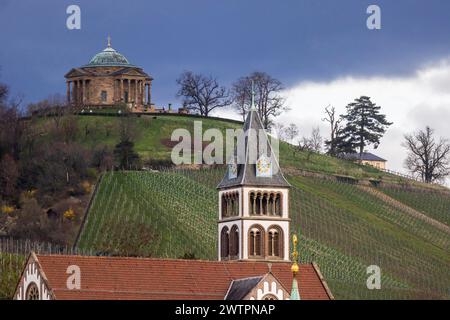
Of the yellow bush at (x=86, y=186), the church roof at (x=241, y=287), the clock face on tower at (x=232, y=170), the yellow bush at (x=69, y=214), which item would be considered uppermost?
the clock face on tower at (x=232, y=170)

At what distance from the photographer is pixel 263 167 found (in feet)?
376

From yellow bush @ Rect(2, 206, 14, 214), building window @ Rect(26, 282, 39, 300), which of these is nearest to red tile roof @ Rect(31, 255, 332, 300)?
building window @ Rect(26, 282, 39, 300)

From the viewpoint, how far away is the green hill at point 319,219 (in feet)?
451

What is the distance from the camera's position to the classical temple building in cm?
9581

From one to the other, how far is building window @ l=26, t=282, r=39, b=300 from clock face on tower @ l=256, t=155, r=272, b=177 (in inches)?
861

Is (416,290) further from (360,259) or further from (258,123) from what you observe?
(258,123)

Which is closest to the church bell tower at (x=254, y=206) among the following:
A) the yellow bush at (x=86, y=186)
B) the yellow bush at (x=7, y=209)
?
the yellow bush at (x=7, y=209)

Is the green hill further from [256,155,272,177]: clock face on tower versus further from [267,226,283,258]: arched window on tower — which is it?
[267,226,283,258]: arched window on tower

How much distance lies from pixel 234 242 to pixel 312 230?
38.0 metres

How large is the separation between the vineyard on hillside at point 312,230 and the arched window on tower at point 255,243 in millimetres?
14358

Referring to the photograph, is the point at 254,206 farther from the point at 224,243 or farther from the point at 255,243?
the point at 224,243

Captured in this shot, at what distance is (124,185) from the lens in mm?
157500

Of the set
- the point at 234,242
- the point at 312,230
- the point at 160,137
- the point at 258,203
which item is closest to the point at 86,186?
the point at 160,137

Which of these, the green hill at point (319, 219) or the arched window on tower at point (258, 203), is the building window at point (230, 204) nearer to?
the arched window on tower at point (258, 203)
